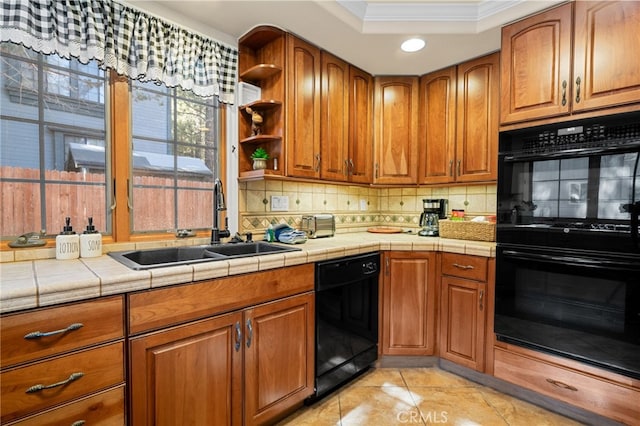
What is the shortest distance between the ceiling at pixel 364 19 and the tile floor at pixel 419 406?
228 cm

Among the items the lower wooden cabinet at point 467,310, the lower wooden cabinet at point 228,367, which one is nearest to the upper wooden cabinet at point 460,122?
the lower wooden cabinet at point 467,310

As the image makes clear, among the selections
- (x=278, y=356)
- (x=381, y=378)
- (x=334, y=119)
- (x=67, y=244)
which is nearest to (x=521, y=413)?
(x=381, y=378)

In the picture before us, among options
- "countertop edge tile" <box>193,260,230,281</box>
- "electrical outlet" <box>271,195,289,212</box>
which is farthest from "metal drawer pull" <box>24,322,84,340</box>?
"electrical outlet" <box>271,195,289,212</box>

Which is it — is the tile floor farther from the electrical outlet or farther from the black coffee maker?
the electrical outlet

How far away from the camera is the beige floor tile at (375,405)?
165 centimetres

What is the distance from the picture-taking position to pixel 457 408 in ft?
5.76

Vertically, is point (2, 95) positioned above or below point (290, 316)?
above

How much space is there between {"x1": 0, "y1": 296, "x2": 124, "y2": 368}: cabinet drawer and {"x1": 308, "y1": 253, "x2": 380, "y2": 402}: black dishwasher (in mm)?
965

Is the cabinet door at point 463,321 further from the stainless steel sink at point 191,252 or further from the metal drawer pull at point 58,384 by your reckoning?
the metal drawer pull at point 58,384

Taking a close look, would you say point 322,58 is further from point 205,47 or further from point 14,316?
point 14,316

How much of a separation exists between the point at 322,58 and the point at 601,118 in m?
1.68

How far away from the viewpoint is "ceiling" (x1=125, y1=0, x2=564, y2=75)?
1706 millimetres

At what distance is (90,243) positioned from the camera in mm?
1420

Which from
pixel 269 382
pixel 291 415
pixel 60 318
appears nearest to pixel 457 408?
pixel 291 415
